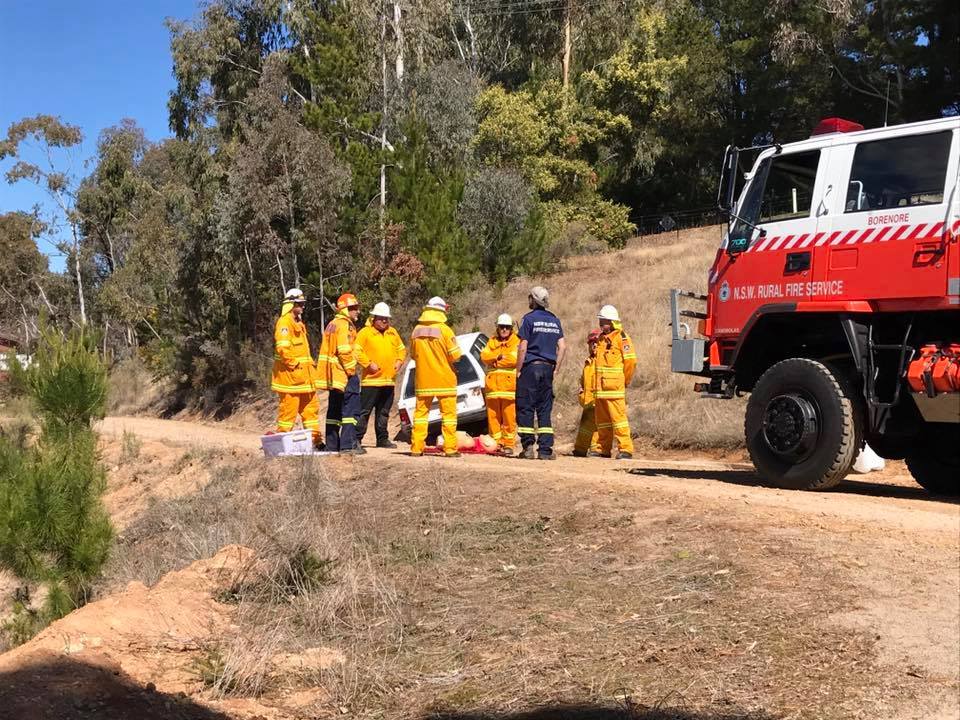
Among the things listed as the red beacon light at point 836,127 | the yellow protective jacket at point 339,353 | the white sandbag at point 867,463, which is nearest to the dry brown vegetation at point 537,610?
the yellow protective jacket at point 339,353

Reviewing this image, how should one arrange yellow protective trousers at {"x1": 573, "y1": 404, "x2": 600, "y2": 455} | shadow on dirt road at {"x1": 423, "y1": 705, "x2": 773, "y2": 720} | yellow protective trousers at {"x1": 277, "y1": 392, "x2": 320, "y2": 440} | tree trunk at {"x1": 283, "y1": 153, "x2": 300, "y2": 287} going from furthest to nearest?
1. tree trunk at {"x1": 283, "y1": 153, "x2": 300, "y2": 287}
2. yellow protective trousers at {"x1": 573, "y1": 404, "x2": 600, "y2": 455}
3. yellow protective trousers at {"x1": 277, "y1": 392, "x2": 320, "y2": 440}
4. shadow on dirt road at {"x1": 423, "y1": 705, "x2": 773, "y2": 720}

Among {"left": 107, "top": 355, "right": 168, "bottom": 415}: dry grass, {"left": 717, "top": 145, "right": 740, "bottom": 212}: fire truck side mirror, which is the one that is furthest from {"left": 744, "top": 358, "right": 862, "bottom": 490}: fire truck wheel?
{"left": 107, "top": 355, "right": 168, "bottom": 415}: dry grass

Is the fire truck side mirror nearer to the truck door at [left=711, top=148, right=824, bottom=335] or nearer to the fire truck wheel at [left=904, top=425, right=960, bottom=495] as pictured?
the truck door at [left=711, top=148, right=824, bottom=335]

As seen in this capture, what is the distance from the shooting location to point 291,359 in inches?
483

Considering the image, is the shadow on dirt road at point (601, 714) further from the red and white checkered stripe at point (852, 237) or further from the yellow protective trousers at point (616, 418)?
the yellow protective trousers at point (616, 418)

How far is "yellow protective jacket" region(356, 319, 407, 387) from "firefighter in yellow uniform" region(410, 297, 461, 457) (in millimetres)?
1113

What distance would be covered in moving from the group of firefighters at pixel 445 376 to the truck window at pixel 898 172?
4.37 metres

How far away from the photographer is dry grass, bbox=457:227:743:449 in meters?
15.0

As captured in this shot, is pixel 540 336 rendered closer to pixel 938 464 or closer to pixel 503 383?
pixel 503 383

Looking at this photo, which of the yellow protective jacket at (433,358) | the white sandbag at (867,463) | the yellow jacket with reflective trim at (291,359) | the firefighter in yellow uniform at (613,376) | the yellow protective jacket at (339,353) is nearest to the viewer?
the white sandbag at (867,463)

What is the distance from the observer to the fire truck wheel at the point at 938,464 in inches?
351

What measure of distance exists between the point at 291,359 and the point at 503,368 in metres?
2.86

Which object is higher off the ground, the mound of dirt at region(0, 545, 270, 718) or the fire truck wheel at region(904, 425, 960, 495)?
the fire truck wheel at region(904, 425, 960, 495)

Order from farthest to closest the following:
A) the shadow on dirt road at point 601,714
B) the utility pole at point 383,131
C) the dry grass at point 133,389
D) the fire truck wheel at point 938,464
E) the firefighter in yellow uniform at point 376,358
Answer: the dry grass at point 133,389 → the utility pole at point 383,131 → the firefighter in yellow uniform at point 376,358 → the fire truck wheel at point 938,464 → the shadow on dirt road at point 601,714
